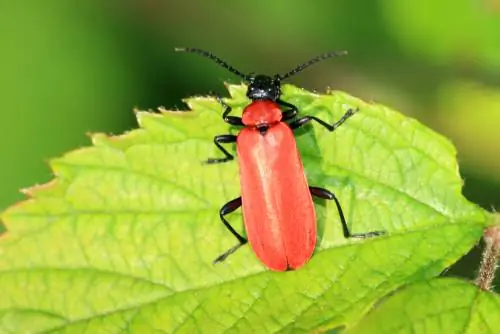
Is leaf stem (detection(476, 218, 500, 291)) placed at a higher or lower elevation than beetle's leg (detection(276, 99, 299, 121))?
lower

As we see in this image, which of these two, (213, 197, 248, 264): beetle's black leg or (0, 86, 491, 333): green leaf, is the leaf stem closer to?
(0, 86, 491, 333): green leaf

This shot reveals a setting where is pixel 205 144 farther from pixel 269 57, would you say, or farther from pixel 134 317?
pixel 269 57

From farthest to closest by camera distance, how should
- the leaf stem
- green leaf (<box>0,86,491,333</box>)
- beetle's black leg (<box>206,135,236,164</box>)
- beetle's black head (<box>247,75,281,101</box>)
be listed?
beetle's black head (<box>247,75,281,101</box>)
beetle's black leg (<box>206,135,236,164</box>)
green leaf (<box>0,86,491,333</box>)
the leaf stem

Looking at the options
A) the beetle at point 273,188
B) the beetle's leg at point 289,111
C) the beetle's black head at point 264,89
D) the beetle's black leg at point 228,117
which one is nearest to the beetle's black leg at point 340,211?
the beetle at point 273,188

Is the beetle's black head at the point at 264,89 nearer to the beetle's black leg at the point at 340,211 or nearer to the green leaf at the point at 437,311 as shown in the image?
the beetle's black leg at the point at 340,211

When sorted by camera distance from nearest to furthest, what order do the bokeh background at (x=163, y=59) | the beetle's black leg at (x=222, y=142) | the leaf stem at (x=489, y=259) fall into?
Result: 1. the leaf stem at (x=489, y=259)
2. the beetle's black leg at (x=222, y=142)
3. the bokeh background at (x=163, y=59)

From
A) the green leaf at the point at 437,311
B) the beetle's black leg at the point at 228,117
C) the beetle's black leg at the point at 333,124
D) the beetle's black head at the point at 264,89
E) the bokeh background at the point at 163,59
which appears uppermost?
the bokeh background at the point at 163,59

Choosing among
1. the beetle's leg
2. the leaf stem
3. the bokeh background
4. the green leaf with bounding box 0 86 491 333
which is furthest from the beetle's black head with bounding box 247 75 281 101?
the leaf stem
